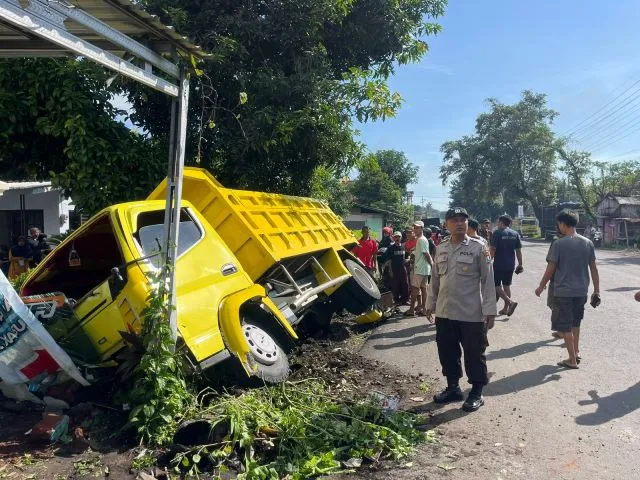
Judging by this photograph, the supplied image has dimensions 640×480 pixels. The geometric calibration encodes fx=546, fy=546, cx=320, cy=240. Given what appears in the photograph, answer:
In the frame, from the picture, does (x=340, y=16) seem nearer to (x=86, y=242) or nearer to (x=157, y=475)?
(x=86, y=242)

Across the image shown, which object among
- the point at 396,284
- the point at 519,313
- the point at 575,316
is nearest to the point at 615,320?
the point at 519,313

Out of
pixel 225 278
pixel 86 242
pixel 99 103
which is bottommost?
pixel 225 278

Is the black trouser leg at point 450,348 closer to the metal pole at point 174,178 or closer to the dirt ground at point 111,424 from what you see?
the dirt ground at point 111,424

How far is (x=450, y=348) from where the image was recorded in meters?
5.27

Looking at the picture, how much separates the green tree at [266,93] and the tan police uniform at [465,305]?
462cm

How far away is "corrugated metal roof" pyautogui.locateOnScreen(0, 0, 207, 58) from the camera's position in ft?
12.0

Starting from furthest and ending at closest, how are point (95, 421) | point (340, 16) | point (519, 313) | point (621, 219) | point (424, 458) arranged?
point (621, 219) < point (340, 16) < point (519, 313) < point (95, 421) < point (424, 458)

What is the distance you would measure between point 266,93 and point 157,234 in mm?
5147

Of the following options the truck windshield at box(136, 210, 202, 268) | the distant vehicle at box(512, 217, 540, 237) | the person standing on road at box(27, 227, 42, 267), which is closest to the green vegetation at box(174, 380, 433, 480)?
the truck windshield at box(136, 210, 202, 268)

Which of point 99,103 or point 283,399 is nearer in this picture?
point 283,399

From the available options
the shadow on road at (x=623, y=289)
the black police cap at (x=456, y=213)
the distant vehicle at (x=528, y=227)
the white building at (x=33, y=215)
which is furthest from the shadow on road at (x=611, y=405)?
the distant vehicle at (x=528, y=227)

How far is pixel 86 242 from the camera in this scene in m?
6.13

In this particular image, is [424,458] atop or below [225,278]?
below

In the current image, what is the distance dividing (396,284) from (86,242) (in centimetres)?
619
